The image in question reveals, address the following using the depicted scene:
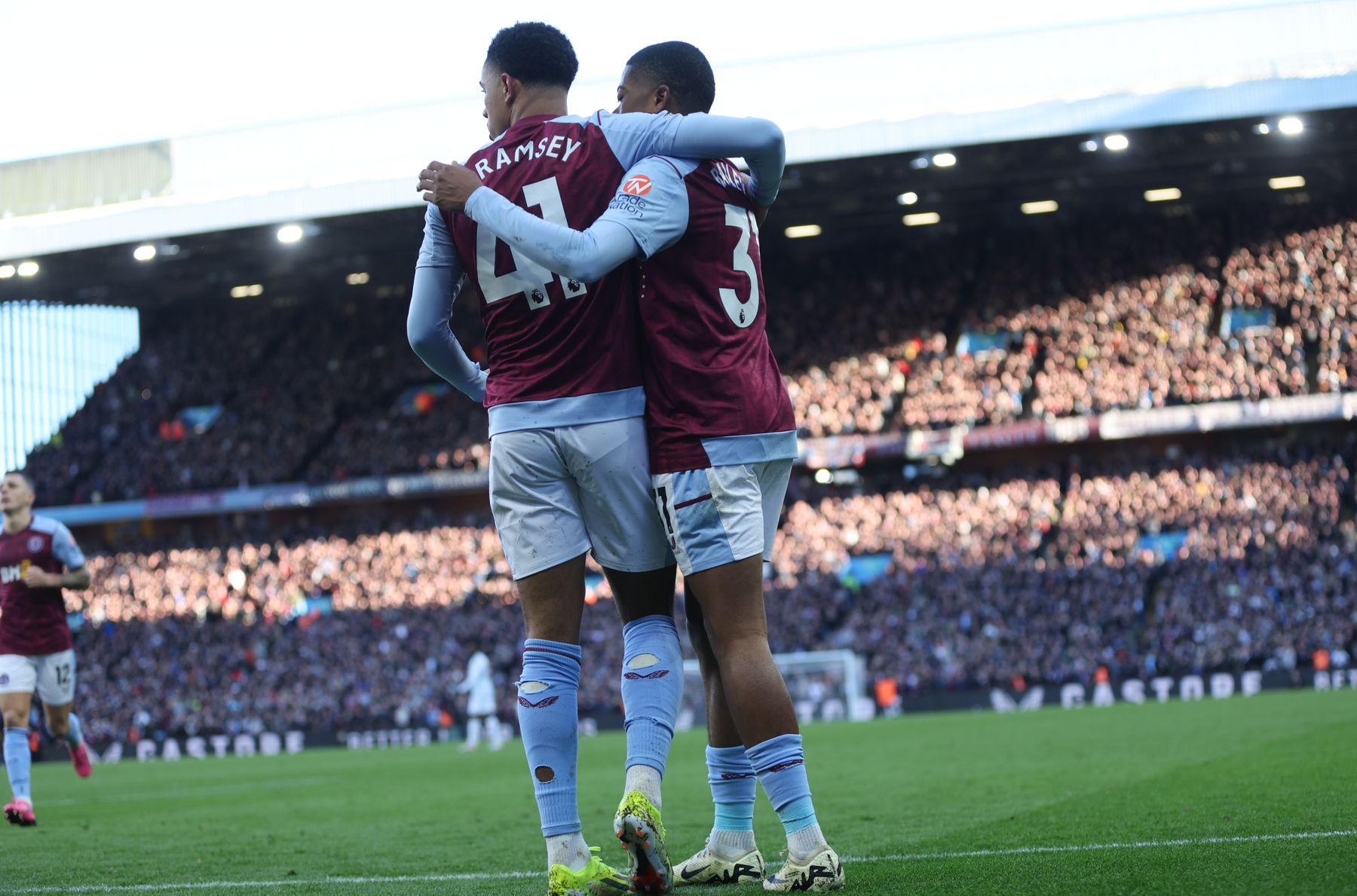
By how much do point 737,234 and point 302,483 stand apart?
33877 millimetres

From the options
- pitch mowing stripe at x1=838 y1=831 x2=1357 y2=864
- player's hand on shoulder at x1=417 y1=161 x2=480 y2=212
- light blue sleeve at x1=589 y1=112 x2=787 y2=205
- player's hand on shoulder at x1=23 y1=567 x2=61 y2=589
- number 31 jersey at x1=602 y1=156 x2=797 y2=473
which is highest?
light blue sleeve at x1=589 y1=112 x2=787 y2=205

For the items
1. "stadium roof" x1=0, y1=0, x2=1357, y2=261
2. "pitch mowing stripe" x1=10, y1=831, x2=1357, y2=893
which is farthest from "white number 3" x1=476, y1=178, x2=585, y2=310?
"stadium roof" x1=0, y1=0, x2=1357, y2=261

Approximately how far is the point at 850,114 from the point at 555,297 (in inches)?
983

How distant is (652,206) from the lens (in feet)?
12.4

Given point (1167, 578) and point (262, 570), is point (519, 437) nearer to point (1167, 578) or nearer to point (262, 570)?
point (1167, 578)

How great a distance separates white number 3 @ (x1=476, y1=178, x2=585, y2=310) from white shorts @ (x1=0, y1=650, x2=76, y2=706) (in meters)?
→ 6.39

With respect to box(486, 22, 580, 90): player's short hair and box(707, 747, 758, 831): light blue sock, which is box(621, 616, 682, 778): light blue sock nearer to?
box(707, 747, 758, 831): light blue sock

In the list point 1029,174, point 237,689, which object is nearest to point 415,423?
point 237,689

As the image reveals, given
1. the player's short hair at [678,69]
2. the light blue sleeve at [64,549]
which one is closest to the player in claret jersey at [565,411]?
the player's short hair at [678,69]

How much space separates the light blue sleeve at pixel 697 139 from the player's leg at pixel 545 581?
0.86 meters

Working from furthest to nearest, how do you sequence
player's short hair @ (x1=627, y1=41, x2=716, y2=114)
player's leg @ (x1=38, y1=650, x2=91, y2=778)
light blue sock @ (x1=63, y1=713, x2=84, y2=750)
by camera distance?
light blue sock @ (x1=63, y1=713, x2=84, y2=750)
player's leg @ (x1=38, y1=650, x2=91, y2=778)
player's short hair @ (x1=627, y1=41, x2=716, y2=114)

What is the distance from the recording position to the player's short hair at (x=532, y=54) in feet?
13.3

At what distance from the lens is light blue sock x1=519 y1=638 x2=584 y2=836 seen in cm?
373

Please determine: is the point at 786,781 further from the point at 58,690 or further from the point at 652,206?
the point at 58,690
